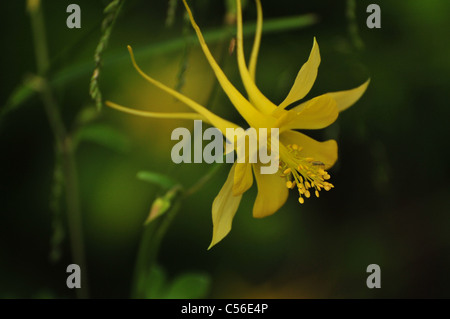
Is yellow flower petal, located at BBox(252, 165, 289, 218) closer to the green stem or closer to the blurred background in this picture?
the green stem

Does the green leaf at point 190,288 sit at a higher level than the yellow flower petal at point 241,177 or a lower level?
lower

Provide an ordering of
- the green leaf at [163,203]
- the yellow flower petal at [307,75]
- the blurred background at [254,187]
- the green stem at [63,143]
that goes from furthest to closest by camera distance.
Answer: the blurred background at [254,187] < the green stem at [63,143] < the green leaf at [163,203] < the yellow flower petal at [307,75]

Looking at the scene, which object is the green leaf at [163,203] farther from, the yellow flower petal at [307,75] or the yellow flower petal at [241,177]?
the yellow flower petal at [307,75]

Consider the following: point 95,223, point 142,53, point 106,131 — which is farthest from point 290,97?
point 95,223

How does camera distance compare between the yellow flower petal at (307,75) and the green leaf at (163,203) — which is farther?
the green leaf at (163,203)

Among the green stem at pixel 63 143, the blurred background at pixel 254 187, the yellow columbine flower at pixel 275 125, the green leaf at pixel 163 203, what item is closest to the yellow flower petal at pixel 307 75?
the yellow columbine flower at pixel 275 125

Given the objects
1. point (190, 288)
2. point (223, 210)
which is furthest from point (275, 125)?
point (190, 288)

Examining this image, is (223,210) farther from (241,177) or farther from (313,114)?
(313,114)

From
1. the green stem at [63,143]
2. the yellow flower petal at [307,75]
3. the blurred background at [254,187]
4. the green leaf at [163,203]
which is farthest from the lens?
the blurred background at [254,187]

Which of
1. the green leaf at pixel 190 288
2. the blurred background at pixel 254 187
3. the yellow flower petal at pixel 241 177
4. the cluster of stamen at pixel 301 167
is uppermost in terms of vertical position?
the blurred background at pixel 254 187
